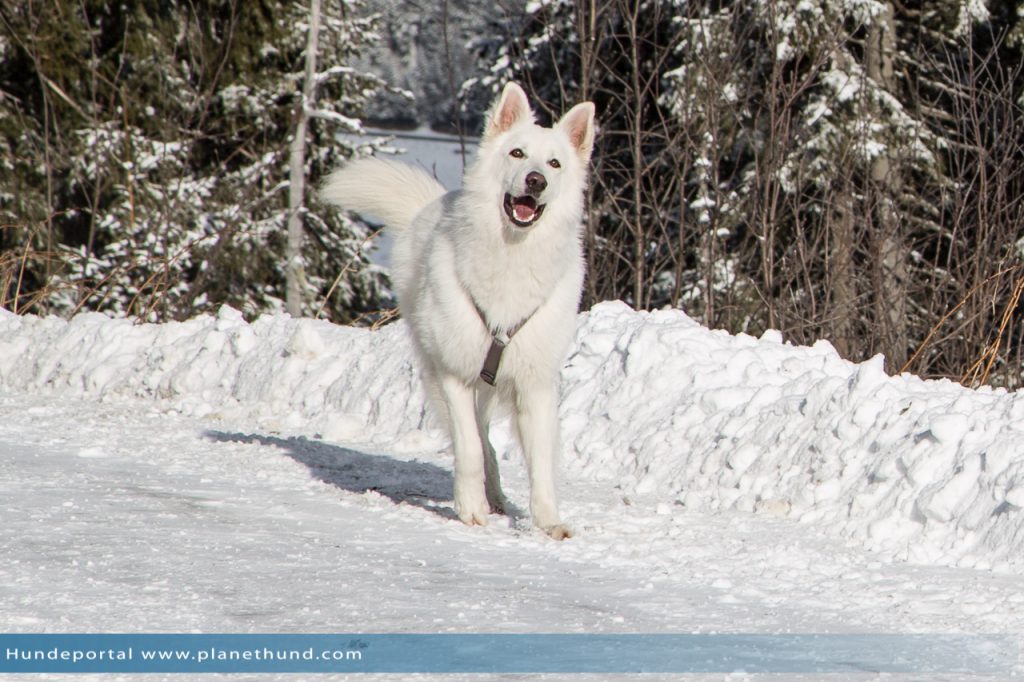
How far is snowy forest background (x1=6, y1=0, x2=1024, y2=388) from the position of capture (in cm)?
1130

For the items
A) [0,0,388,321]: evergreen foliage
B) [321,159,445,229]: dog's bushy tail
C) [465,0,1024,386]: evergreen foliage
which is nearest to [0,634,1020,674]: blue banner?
[321,159,445,229]: dog's bushy tail

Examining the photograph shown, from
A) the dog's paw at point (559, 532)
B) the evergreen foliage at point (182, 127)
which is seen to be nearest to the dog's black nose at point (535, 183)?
the dog's paw at point (559, 532)

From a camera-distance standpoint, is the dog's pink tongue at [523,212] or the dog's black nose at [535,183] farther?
the dog's pink tongue at [523,212]

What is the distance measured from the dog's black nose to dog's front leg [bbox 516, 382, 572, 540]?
2.80ft

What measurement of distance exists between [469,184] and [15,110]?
57.4 feet

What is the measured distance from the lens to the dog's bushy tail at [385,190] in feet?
24.0

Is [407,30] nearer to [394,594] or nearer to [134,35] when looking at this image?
[134,35]

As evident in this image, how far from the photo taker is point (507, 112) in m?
6.31

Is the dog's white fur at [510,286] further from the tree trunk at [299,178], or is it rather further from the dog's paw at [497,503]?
the tree trunk at [299,178]

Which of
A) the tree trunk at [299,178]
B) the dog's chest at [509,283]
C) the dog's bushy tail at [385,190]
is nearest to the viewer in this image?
the dog's chest at [509,283]

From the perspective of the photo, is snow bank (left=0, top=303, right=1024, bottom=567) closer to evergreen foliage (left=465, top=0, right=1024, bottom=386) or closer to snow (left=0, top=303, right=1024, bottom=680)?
snow (left=0, top=303, right=1024, bottom=680)

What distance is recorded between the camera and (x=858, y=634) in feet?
14.8

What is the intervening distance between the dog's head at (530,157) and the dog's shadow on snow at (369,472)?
4.70 feet

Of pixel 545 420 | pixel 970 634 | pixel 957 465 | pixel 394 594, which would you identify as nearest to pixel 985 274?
pixel 957 465
